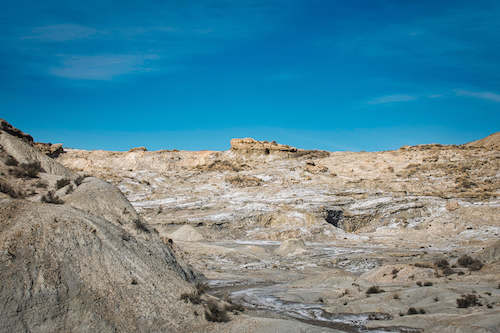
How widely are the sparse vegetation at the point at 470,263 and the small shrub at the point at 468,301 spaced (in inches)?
270

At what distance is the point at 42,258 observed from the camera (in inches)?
377

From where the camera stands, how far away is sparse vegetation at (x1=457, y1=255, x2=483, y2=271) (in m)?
20.1

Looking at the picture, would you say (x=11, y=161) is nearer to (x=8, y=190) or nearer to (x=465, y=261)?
(x=8, y=190)

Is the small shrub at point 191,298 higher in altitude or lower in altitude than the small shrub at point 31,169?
lower

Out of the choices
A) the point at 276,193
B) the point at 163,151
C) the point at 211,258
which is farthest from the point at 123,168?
the point at 211,258

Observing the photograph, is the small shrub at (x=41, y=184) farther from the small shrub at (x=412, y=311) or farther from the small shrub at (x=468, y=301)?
the small shrub at (x=468, y=301)

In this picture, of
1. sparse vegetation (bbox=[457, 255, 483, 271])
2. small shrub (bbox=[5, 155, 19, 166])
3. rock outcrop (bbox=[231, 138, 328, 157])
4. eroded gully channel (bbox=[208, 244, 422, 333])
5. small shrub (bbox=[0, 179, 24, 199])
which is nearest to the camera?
small shrub (bbox=[0, 179, 24, 199])

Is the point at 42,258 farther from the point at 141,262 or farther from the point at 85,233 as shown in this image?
the point at 141,262

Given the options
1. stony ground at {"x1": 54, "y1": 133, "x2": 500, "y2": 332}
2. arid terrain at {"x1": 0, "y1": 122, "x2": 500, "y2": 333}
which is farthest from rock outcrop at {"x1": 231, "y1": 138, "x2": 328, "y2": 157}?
arid terrain at {"x1": 0, "y1": 122, "x2": 500, "y2": 333}

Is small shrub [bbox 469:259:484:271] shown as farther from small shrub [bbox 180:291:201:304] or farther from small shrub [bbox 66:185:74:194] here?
small shrub [bbox 66:185:74:194]

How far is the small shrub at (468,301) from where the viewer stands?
1351 cm

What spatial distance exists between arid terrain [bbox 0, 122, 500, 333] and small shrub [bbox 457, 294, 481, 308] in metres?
0.06

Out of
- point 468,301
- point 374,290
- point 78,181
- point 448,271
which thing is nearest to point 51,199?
point 78,181

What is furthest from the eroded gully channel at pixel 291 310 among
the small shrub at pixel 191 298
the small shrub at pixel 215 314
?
the small shrub at pixel 191 298
